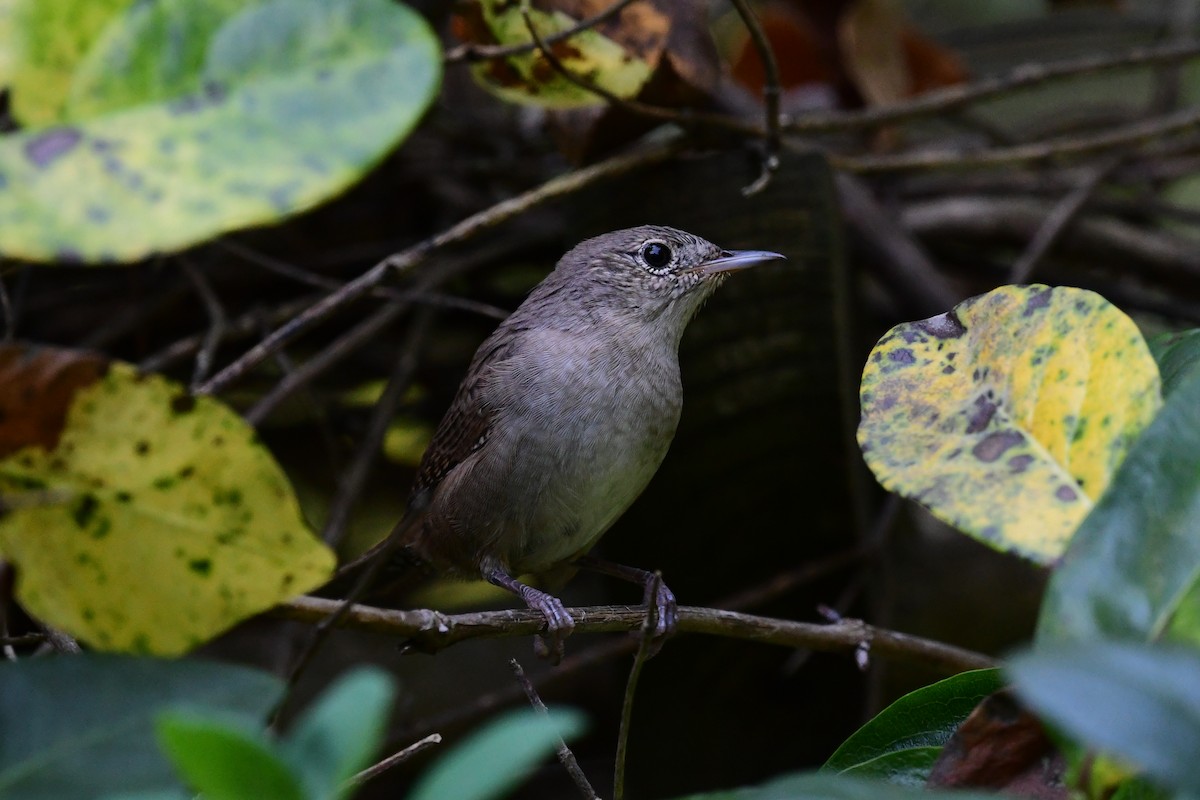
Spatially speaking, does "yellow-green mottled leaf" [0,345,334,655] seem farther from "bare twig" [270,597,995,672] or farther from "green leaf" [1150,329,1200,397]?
"green leaf" [1150,329,1200,397]

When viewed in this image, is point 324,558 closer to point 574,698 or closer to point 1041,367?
point 1041,367

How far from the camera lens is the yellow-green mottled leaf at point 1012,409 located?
1.22 metres

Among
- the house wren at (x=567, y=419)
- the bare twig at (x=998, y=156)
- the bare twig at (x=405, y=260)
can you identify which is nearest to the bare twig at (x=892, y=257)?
the bare twig at (x=998, y=156)

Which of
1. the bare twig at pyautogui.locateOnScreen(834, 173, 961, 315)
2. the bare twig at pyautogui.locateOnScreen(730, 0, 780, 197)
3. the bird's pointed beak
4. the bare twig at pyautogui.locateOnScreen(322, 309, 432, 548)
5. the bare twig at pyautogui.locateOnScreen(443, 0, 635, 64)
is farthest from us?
the bare twig at pyautogui.locateOnScreen(834, 173, 961, 315)

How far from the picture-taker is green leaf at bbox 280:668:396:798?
0.80 meters

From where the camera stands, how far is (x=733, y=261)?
9.74 ft

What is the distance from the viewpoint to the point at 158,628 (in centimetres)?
112

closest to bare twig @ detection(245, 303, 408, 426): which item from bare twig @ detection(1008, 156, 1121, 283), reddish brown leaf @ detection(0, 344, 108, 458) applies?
reddish brown leaf @ detection(0, 344, 108, 458)

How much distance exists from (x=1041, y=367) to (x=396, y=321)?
2956 millimetres

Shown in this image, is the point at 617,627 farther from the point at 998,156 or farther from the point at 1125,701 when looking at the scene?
the point at 998,156

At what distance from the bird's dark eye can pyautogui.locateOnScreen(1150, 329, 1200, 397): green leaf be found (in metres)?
1.64

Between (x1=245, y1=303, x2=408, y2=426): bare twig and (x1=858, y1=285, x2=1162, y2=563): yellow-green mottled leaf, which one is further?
(x1=245, y1=303, x2=408, y2=426): bare twig

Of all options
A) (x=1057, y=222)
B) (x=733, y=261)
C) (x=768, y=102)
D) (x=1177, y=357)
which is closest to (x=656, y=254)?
(x=733, y=261)

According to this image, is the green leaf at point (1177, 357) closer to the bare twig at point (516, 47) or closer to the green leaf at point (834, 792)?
the green leaf at point (834, 792)
